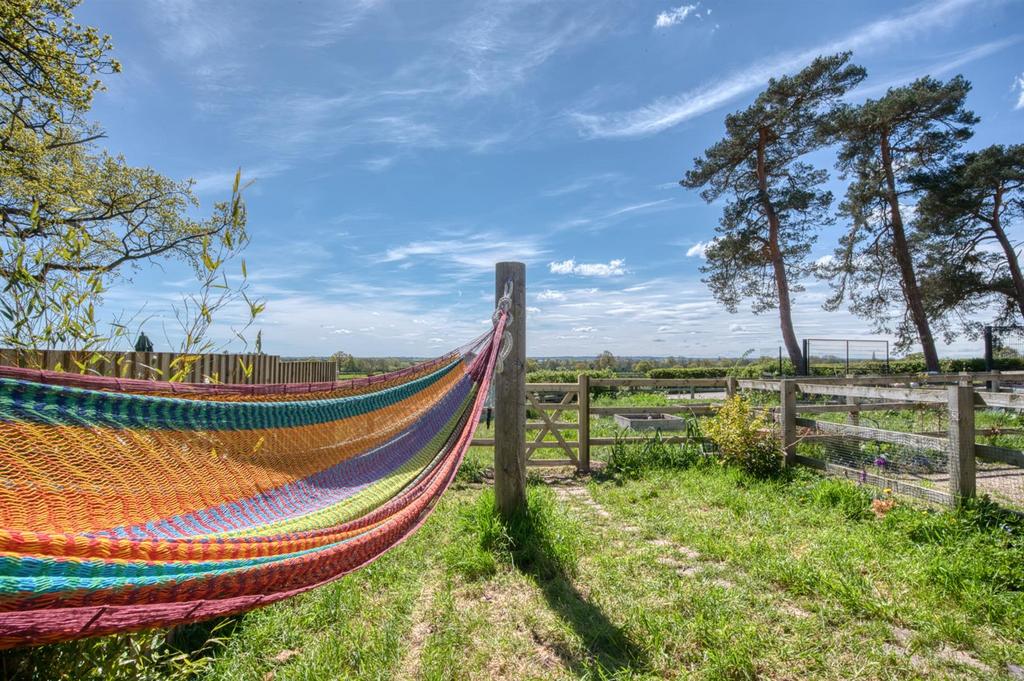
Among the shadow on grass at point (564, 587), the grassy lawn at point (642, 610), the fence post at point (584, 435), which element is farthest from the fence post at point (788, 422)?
the shadow on grass at point (564, 587)

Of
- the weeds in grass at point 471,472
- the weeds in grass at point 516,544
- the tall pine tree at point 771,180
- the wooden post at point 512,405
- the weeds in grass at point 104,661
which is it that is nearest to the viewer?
the weeds in grass at point 104,661

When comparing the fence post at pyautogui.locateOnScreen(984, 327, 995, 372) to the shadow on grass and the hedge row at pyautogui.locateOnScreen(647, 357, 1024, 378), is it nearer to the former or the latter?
the hedge row at pyautogui.locateOnScreen(647, 357, 1024, 378)

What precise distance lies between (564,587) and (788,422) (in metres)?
3.25

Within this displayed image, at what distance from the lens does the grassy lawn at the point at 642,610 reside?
1908 millimetres

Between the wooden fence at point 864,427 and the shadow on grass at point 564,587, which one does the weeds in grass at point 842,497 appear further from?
the shadow on grass at point 564,587

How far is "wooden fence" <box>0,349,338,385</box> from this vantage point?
192cm

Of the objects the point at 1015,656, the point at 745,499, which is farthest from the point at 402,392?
the point at 745,499

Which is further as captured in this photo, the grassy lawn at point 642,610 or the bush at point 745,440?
the bush at point 745,440

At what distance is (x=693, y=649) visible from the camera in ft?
6.68

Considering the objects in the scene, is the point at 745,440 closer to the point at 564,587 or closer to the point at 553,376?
the point at 564,587

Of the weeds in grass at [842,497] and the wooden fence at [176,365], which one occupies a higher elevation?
the wooden fence at [176,365]

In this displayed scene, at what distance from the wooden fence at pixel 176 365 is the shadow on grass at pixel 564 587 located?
5.75ft

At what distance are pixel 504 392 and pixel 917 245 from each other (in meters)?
18.4

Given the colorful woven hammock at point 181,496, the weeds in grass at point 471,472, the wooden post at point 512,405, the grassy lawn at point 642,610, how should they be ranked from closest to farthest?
the colorful woven hammock at point 181,496 → the grassy lawn at point 642,610 → the wooden post at point 512,405 → the weeds in grass at point 471,472
